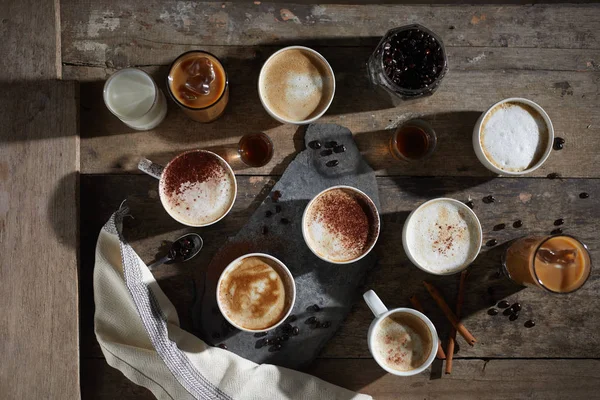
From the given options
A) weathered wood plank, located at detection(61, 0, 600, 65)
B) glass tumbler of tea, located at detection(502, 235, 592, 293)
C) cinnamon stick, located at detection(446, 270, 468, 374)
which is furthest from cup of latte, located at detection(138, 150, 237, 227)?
glass tumbler of tea, located at detection(502, 235, 592, 293)

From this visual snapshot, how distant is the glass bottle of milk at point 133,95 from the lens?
1.79 metres

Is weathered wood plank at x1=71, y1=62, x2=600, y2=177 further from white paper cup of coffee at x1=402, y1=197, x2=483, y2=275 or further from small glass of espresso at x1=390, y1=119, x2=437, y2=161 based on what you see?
white paper cup of coffee at x1=402, y1=197, x2=483, y2=275

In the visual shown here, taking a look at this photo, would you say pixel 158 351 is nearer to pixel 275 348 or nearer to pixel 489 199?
pixel 275 348

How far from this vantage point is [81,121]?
1870 mm

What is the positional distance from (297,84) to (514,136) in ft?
2.78

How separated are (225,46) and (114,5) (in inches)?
17.6

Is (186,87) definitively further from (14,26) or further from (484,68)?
(484,68)

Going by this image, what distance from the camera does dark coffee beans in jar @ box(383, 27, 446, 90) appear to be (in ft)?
5.70

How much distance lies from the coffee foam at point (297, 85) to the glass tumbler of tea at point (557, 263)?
94 centimetres

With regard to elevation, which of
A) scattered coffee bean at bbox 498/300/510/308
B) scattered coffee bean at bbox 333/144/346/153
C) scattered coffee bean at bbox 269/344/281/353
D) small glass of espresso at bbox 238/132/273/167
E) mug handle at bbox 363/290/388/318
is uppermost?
scattered coffee bean at bbox 333/144/346/153

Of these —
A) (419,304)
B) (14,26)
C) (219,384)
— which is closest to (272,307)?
(219,384)

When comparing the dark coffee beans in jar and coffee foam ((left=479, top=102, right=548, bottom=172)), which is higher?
the dark coffee beans in jar

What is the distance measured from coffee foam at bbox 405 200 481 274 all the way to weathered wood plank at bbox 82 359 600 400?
43cm

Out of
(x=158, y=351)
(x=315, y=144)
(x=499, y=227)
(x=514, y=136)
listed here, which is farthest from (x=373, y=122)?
(x=158, y=351)
